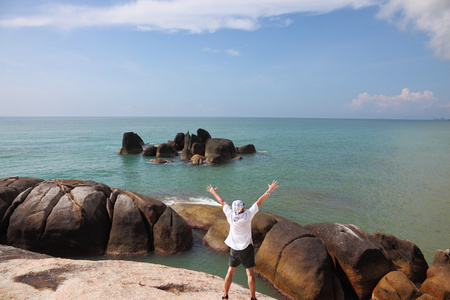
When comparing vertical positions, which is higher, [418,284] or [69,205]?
[69,205]

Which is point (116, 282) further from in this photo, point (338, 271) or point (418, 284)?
point (418, 284)

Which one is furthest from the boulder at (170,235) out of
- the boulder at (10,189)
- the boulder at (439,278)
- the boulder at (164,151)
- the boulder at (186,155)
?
the boulder at (164,151)

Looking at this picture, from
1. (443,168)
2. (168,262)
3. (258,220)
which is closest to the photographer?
(168,262)

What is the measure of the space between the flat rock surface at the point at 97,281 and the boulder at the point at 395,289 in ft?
13.7

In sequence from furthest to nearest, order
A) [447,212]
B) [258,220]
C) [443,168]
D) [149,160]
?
[149,160], [443,168], [447,212], [258,220]

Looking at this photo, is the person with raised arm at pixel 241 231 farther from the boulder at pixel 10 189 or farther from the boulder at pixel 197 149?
the boulder at pixel 197 149

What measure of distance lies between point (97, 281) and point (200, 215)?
27.7 feet

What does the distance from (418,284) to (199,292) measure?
8113 millimetres

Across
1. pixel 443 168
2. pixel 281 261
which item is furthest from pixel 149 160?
pixel 443 168

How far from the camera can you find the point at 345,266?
9164 mm

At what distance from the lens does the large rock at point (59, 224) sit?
10.9 m

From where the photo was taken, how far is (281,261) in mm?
9273

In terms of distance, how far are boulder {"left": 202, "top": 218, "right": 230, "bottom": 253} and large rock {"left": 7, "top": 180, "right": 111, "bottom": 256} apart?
4375 mm

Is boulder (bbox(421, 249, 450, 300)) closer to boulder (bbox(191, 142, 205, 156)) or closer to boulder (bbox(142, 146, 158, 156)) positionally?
boulder (bbox(191, 142, 205, 156))
